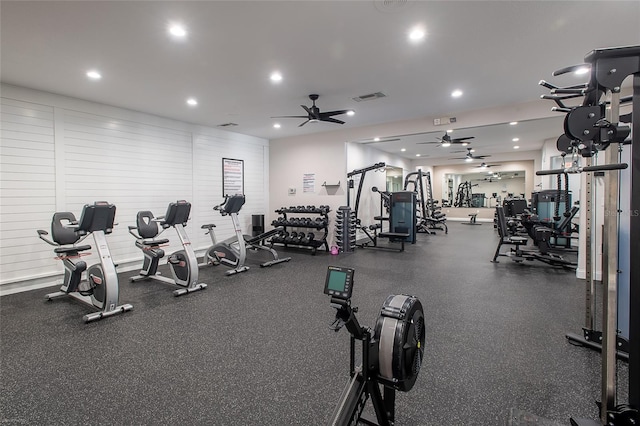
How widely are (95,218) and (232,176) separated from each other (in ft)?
13.3

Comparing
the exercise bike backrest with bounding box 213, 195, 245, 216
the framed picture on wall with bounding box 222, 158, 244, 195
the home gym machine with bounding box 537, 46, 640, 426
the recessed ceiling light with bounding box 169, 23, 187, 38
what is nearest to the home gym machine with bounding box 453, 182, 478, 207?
the framed picture on wall with bounding box 222, 158, 244, 195

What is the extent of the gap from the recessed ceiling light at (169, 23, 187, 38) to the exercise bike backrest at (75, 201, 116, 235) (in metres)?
2.04

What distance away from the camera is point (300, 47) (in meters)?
3.23

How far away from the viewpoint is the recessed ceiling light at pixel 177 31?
9.24ft

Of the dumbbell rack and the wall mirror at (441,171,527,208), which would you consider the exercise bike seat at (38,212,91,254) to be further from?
the wall mirror at (441,171,527,208)

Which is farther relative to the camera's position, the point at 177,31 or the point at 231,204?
the point at 231,204

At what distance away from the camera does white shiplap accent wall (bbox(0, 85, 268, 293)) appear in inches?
166

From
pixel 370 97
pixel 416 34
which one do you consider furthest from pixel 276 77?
pixel 416 34

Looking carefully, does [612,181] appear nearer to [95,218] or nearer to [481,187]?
[95,218]

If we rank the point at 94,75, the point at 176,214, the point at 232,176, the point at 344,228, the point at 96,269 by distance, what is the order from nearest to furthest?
the point at 96,269 < the point at 94,75 < the point at 176,214 < the point at 344,228 < the point at 232,176

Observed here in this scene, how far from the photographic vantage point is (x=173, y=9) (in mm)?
Result: 2553

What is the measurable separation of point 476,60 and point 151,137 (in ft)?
18.3

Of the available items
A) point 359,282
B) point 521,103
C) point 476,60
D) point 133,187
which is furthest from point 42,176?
point 521,103

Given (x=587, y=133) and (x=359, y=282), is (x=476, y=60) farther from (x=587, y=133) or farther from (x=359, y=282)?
(x=359, y=282)
